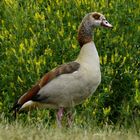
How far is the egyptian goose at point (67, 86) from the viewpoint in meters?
9.68

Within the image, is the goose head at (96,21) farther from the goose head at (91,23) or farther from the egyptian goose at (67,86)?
the egyptian goose at (67,86)

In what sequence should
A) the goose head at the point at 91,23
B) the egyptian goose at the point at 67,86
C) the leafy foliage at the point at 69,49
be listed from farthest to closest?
1. the leafy foliage at the point at 69,49
2. the goose head at the point at 91,23
3. the egyptian goose at the point at 67,86

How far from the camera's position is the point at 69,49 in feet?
39.0

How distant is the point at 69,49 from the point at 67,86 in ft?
7.41

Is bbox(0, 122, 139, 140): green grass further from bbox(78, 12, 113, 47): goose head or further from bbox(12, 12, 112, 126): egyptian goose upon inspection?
bbox(78, 12, 113, 47): goose head

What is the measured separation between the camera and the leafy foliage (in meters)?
11.6

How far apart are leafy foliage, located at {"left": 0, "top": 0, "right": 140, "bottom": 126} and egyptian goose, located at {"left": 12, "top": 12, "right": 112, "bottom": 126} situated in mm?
1118

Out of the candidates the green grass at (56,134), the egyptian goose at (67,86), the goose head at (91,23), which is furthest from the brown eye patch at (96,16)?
the green grass at (56,134)

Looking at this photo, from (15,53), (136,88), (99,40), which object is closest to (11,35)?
(15,53)

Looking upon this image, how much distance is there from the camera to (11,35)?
11977mm

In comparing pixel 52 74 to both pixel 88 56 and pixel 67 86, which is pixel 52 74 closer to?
pixel 67 86

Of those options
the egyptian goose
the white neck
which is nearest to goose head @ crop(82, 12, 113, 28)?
the white neck

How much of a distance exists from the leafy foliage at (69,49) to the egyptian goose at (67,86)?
3.67 feet

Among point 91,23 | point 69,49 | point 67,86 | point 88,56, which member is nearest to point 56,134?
point 67,86
